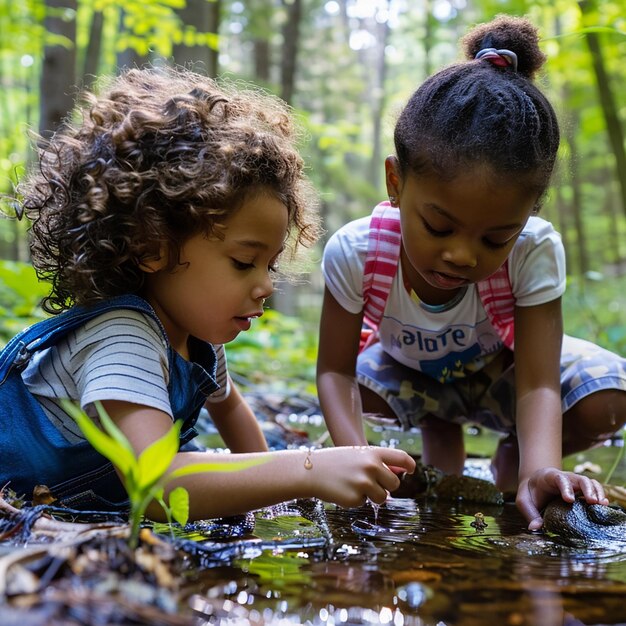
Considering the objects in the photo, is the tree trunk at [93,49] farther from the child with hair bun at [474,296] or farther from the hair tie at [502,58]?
the hair tie at [502,58]

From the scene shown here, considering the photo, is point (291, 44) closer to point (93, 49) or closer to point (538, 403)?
point (93, 49)

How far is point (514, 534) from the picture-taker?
173 cm

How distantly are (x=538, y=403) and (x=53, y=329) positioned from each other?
59.0 inches

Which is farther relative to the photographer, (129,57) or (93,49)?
(93,49)

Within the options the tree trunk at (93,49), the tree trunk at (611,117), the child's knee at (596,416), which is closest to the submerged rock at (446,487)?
the child's knee at (596,416)

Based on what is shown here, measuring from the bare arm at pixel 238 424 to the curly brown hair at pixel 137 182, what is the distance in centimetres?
68

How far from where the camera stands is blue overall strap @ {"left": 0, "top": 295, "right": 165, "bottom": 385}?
179 centimetres

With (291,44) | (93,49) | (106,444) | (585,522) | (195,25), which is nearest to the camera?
(106,444)

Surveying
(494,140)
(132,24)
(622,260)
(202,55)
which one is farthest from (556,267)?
(622,260)

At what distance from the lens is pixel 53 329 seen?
182cm

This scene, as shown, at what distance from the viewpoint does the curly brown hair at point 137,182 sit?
6.02 feet

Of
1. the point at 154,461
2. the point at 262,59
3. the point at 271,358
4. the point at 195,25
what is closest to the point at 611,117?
the point at 195,25

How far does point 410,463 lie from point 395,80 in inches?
1196

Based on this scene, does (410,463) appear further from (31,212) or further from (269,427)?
(269,427)
